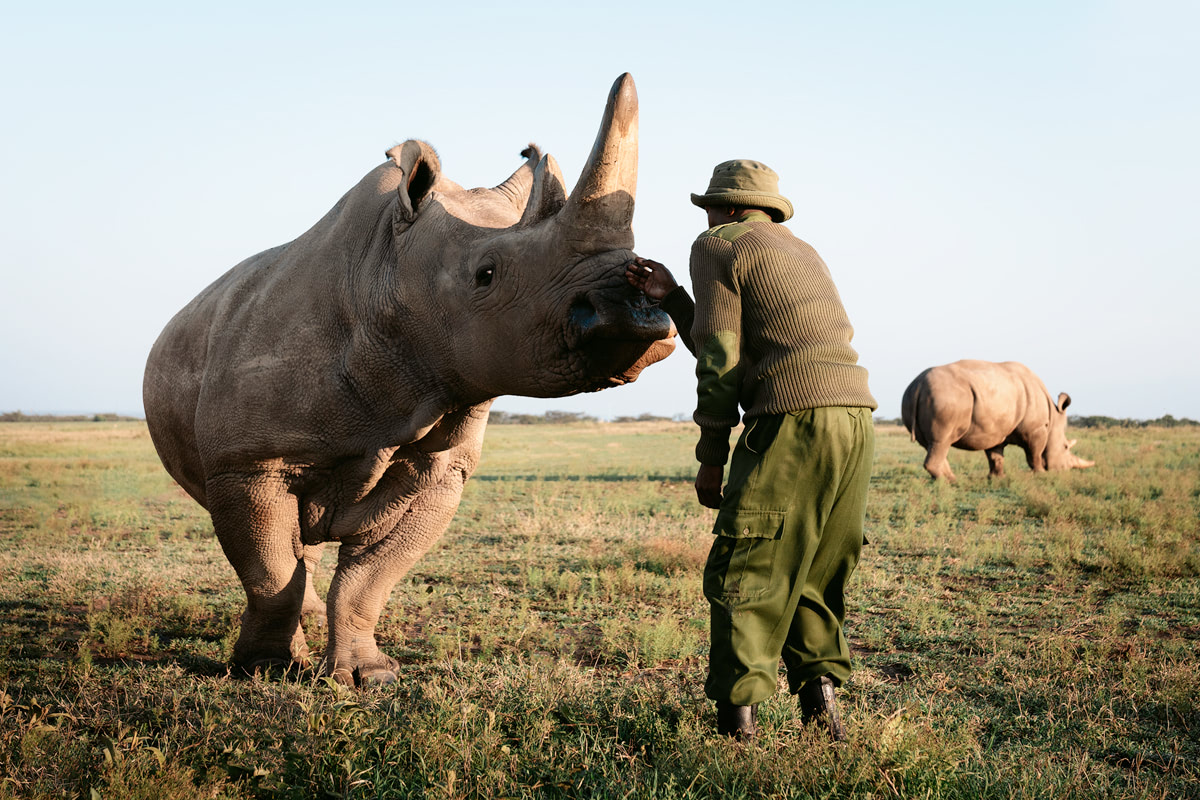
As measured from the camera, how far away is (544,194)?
3.15 metres

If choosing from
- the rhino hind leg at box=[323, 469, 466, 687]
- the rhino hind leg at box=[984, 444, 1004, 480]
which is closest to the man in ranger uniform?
the rhino hind leg at box=[323, 469, 466, 687]

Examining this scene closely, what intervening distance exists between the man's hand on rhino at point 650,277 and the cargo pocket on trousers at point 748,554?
721 mm

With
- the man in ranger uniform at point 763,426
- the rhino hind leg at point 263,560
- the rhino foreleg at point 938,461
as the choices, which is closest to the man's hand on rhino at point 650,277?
the man in ranger uniform at point 763,426

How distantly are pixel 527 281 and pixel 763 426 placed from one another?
0.90 metres

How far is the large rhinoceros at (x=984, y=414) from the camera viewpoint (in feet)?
48.0

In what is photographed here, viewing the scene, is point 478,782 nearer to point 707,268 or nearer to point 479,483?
point 707,268

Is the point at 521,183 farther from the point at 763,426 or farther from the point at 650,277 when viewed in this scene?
the point at 763,426

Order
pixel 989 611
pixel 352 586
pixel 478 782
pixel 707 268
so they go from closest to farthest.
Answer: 1. pixel 478 782
2. pixel 707 268
3. pixel 352 586
4. pixel 989 611

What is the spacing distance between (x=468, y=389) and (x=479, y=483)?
37.0 ft

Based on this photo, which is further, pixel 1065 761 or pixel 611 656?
pixel 611 656

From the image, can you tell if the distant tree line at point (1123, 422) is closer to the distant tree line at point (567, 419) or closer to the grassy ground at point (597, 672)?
the distant tree line at point (567, 419)

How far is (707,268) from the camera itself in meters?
3.00

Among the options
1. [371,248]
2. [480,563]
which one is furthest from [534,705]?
[480,563]

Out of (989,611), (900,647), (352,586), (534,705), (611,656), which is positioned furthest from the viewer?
(989,611)
